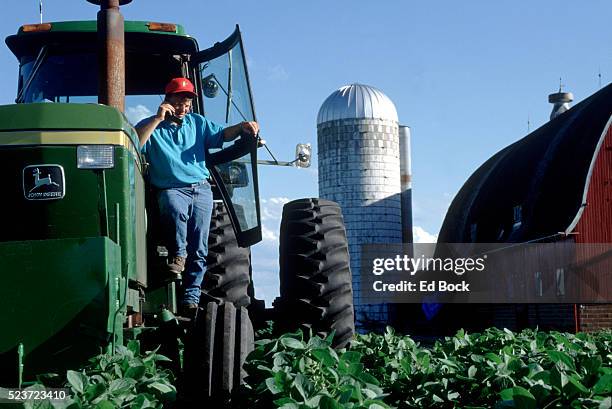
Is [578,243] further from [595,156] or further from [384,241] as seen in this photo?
[384,241]

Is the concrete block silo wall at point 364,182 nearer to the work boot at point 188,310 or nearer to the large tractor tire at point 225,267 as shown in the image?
the large tractor tire at point 225,267

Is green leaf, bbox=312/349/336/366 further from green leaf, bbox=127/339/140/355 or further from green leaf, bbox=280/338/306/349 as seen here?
green leaf, bbox=127/339/140/355

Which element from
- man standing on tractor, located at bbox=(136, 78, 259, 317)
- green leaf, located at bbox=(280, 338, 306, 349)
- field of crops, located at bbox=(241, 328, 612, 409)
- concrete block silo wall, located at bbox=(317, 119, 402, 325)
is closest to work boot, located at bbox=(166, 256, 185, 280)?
man standing on tractor, located at bbox=(136, 78, 259, 317)

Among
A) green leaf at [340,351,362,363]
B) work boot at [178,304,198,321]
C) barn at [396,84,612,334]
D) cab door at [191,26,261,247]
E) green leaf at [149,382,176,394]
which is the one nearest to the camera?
green leaf at [149,382,176,394]

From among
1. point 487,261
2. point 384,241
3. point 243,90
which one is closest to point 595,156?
point 487,261

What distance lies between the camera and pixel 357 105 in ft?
103

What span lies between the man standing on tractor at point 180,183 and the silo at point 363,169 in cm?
2468

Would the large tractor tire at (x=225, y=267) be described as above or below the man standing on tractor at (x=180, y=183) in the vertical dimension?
below

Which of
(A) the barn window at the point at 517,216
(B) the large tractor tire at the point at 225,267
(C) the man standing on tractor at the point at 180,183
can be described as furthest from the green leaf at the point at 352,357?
(A) the barn window at the point at 517,216

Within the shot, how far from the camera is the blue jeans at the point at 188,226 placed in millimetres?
5977

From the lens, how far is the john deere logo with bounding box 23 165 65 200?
5.20 meters

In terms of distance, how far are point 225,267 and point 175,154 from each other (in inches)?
44.2

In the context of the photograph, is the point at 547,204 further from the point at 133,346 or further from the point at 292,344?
the point at 133,346

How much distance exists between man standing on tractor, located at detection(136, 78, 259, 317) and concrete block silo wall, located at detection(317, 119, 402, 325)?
2461cm
